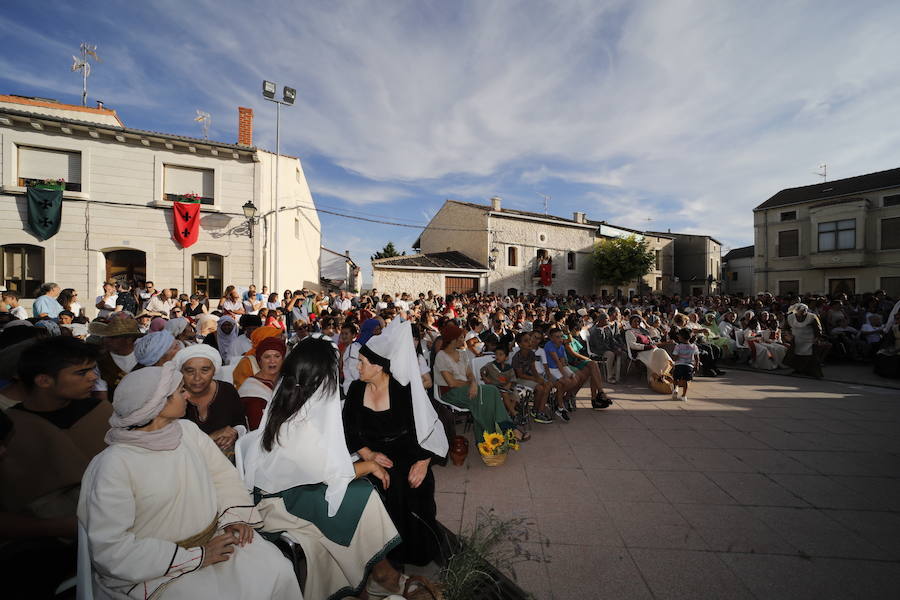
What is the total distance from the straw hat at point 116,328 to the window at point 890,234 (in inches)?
1403

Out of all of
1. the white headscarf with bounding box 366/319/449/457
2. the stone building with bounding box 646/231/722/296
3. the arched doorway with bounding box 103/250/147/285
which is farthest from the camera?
the stone building with bounding box 646/231/722/296

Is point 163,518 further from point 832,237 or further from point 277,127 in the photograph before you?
point 832,237

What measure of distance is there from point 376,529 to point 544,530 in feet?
5.29

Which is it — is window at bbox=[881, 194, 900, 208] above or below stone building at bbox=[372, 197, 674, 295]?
above

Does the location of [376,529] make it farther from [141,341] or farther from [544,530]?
[141,341]

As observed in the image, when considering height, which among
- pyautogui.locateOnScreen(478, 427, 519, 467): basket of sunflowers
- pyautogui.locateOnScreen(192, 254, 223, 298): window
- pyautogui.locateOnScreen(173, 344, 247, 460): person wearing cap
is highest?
pyautogui.locateOnScreen(192, 254, 223, 298): window

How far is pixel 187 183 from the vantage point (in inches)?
536

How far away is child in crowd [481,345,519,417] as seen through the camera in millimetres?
5488

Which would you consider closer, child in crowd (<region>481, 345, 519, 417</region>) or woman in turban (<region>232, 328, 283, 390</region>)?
woman in turban (<region>232, 328, 283, 390</region>)

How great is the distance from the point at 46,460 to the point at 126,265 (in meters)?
14.9

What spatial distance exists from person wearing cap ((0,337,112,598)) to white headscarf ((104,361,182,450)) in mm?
660

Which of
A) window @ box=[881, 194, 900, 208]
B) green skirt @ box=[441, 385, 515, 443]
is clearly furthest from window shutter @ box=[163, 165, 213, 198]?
window @ box=[881, 194, 900, 208]

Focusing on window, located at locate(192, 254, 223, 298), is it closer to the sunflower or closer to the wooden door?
the wooden door

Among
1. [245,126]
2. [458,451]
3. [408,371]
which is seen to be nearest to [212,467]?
[408,371]
